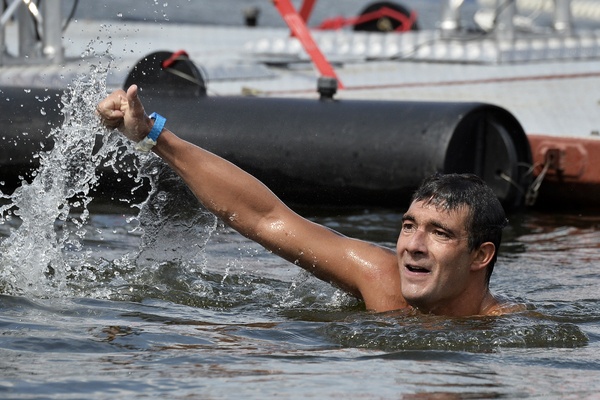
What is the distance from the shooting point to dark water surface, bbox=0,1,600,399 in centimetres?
393

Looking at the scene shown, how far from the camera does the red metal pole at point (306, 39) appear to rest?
33.2 ft

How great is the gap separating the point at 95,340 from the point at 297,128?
3.99 metres

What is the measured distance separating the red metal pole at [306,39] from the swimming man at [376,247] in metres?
5.16

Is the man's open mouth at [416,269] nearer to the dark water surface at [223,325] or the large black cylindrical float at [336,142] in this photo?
the dark water surface at [223,325]

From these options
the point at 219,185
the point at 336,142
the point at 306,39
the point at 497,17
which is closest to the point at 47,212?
the point at 219,185

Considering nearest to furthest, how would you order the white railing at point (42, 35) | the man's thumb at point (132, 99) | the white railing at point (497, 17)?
the man's thumb at point (132, 99) → the white railing at point (42, 35) → the white railing at point (497, 17)

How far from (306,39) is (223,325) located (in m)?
5.84

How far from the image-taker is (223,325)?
490 centimetres

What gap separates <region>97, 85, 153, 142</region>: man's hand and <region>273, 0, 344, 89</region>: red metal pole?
18.1 feet

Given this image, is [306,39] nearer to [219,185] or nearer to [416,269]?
[219,185]

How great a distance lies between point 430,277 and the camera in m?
4.67

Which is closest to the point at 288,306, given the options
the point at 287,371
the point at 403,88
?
the point at 287,371

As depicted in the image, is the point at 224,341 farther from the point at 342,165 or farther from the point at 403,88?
the point at 403,88

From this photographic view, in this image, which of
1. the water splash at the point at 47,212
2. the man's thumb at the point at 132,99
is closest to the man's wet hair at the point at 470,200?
the man's thumb at the point at 132,99
